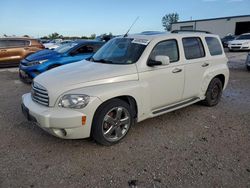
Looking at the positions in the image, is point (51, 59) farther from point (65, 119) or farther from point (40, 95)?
point (65, 119)

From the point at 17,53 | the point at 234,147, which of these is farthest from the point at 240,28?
the point at 234,147

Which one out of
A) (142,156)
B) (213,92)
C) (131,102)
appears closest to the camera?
Answer: (142,156)

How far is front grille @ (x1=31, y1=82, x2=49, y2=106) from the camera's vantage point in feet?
10.6

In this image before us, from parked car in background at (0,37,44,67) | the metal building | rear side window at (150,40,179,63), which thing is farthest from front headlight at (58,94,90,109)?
the metal building

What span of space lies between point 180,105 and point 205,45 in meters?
1.48

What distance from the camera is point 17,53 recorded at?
11.1 metres

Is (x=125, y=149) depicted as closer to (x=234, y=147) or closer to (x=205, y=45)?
(x=234, y=147)

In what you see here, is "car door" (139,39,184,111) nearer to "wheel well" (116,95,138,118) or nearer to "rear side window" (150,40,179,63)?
"rear side window" (150,40,179,63)

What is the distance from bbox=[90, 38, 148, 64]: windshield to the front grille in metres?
1.25

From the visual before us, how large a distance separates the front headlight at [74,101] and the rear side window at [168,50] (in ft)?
4.92

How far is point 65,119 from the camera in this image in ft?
9.78

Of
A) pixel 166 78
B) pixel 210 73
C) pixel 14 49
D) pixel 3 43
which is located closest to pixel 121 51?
pixel 166 78

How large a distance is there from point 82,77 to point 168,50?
1730mm

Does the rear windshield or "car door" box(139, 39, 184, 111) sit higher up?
the rear windshield
